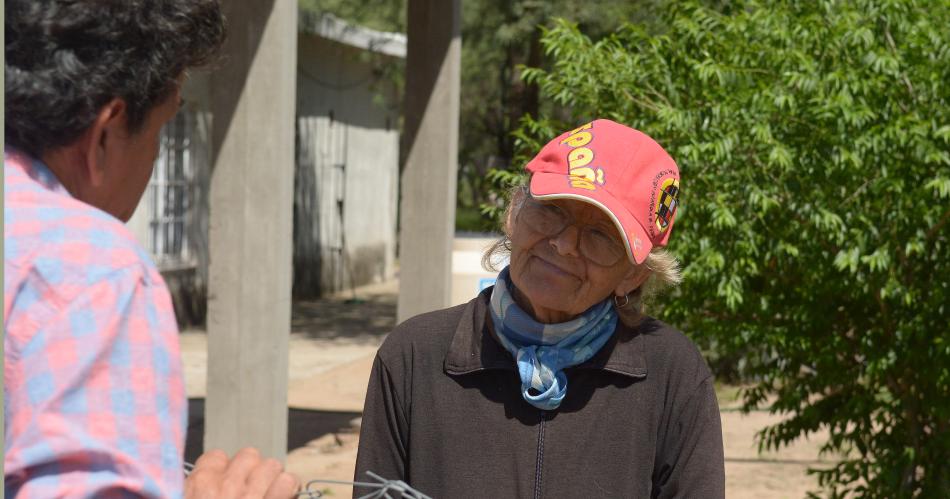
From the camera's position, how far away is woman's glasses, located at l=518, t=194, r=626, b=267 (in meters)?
2.46

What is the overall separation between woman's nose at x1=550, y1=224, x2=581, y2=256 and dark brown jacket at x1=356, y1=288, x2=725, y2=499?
0.62 feet

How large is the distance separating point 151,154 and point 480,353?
0.95 meters

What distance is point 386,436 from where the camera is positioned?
2.42 metres

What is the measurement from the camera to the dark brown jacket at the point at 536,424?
7.64 ft

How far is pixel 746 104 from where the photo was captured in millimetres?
4781

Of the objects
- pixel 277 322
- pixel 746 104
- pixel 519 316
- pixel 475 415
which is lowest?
A: pixel 277 322

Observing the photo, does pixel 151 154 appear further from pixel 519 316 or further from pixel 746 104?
pixel 746 104

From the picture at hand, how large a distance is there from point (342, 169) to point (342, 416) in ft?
30.2

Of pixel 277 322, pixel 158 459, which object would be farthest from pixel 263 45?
pixel 158 459

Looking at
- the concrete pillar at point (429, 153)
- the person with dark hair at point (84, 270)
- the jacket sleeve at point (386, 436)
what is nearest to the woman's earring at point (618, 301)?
the jacket sleeve at point (386, 436)

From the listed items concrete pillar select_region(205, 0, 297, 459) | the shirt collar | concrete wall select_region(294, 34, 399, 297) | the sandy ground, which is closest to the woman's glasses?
the sandy ground

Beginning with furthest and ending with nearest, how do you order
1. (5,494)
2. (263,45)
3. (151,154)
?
(263,45) → (151,154) → (5,494)

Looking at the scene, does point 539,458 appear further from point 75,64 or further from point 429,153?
point 429,153

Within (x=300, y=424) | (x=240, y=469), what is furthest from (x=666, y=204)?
(x=300, y=424)
